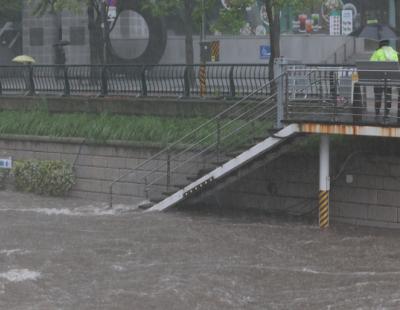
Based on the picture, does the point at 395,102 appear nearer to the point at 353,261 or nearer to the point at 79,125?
the point at 353,261

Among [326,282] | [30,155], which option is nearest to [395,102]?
[326,282]

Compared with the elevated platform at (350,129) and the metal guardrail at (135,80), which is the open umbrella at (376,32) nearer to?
the metal guardrail at (135,80)

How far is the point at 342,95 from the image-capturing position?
16.7 meters

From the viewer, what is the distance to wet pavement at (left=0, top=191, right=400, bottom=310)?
41.3 feet

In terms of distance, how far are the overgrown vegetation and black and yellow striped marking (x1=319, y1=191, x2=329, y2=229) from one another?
7671 mm

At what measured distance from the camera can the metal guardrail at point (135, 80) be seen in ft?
70.6

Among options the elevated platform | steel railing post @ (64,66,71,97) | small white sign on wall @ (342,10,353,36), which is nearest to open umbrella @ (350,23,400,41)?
the elevated platform

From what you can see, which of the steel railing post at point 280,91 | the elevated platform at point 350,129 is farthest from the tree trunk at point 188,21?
the elevated platform at point 350,129

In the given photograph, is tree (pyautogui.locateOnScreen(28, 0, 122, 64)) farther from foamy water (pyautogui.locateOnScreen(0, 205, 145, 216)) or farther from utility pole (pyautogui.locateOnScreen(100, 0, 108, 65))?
foamy water (pyautogui.locateOnScreen(0, 205, 145, 216))

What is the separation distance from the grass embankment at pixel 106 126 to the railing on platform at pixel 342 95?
5.70 ft

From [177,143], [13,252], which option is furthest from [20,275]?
[177,143]

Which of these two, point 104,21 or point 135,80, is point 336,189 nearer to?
point 135,80

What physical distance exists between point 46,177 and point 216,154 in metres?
5.67

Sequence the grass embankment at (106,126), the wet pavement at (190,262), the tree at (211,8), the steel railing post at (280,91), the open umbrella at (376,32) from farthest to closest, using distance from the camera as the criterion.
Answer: the tree at (211,8)
the grass embankment at (106,126)
the open umbrella at (376,32)
the steel railing post at (280,91)
the wet pavement at (190,262)
